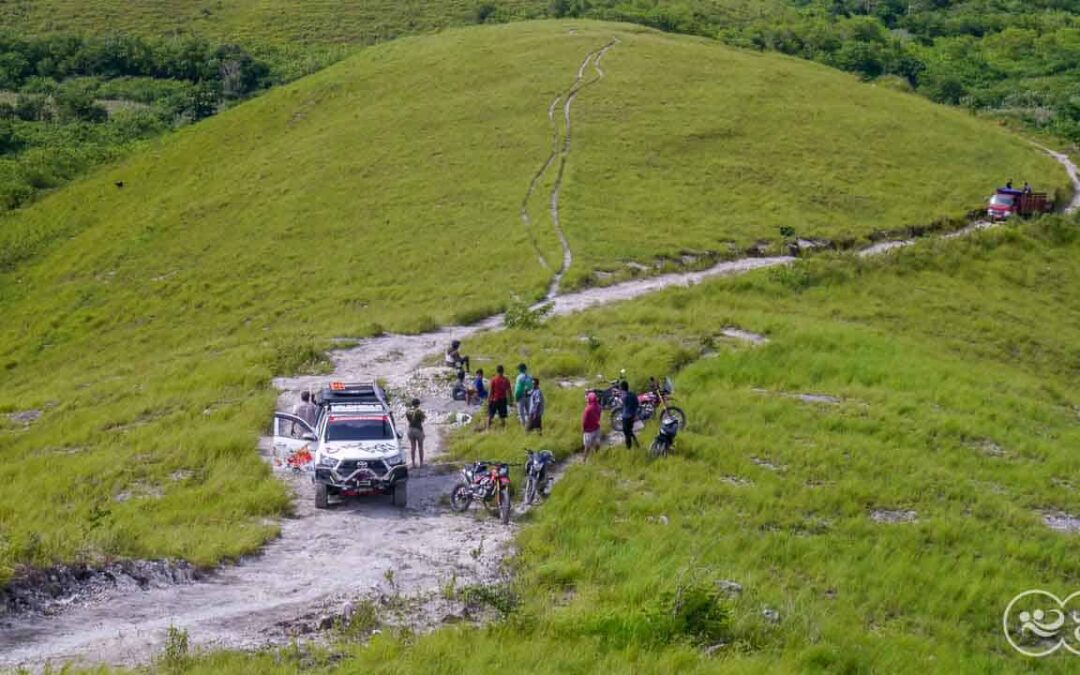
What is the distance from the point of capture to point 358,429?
65.9 feet

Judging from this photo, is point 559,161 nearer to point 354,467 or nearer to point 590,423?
point 590,423

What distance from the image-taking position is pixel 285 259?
48562 mm

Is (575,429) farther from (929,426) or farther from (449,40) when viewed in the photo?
(449,40)

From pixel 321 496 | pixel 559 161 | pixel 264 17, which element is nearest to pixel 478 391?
pixel 321 496

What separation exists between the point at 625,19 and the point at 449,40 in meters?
24.9

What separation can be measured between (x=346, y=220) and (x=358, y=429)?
109 feet

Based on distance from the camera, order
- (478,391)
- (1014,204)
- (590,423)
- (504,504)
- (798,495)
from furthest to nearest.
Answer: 1. (1014,204)
2. (478,391)
3. (590,423)
4. (798,495)
5. (504,504)

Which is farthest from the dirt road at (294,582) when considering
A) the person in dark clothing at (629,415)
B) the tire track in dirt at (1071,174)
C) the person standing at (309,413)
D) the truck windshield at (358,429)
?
the tire track in dirt at (1071,174)

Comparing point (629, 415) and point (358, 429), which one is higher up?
point (358, 429)

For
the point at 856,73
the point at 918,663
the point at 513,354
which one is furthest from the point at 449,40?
the point at 918,663

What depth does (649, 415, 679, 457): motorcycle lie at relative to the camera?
2130cm

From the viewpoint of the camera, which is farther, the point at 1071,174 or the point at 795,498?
the point at 1071,174

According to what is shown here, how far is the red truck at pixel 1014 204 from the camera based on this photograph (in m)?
49.7

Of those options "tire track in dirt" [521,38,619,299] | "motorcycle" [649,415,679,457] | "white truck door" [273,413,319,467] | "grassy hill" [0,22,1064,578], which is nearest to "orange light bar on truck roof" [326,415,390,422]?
"white truck door" [273,413,319,467]
